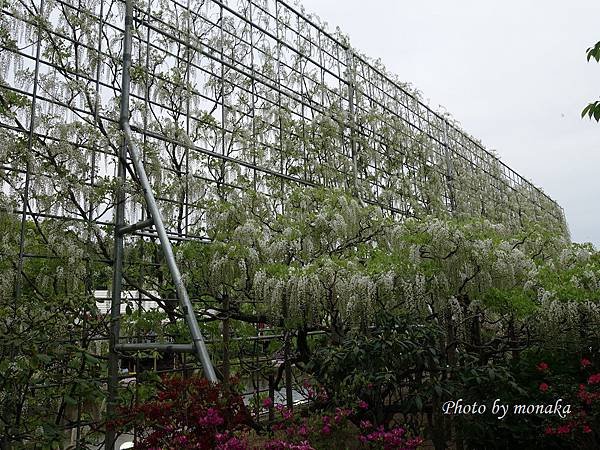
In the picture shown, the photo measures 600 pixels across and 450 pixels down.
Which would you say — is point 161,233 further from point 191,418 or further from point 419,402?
point 419,402

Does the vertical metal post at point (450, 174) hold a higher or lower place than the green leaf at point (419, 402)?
higher

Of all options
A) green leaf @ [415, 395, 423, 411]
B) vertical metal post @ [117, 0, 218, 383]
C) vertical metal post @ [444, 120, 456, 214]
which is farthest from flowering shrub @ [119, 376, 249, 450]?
vertical metal post @ [444, 120, 456, 214]

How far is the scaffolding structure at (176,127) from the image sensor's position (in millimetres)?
3932

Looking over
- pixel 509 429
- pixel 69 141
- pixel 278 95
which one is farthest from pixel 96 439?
pixel 278 95

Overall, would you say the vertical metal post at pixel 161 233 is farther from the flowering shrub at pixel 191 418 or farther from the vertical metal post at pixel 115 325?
the vertical metal post at pixel 115 325

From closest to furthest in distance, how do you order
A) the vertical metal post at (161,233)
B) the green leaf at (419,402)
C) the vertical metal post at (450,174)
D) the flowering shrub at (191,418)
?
the flowering shrub at (191,418)
the vertical metal post at (161,233)
the green leaf at (419,402)
the vertical metal post at (450,174)

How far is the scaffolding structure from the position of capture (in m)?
3.93

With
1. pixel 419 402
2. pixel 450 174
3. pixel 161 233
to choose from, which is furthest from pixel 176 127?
pixel 450 174

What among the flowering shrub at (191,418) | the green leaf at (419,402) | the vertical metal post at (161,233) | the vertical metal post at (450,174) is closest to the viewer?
the flowering shrub at (191,418)

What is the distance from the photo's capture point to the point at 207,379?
8.41 feet

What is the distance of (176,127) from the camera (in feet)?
17.1

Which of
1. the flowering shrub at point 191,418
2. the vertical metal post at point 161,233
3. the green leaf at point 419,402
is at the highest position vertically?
the vertical metal post at point 161,233

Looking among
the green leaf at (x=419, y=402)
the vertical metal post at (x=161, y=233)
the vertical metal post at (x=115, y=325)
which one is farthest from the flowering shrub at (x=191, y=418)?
the green leaf at (x=419, y=402)

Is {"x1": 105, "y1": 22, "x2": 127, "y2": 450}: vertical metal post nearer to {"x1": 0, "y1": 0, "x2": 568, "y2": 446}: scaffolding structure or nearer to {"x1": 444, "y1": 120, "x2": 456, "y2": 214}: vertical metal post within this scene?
{"x1": 0, "y1": 0, "x2": 568, "y2": 446}: scaffolding structure
